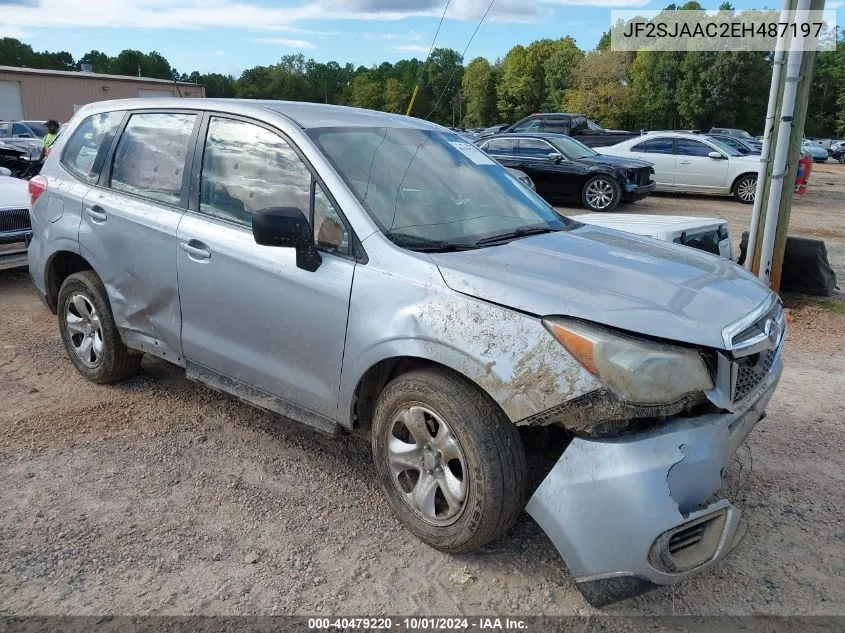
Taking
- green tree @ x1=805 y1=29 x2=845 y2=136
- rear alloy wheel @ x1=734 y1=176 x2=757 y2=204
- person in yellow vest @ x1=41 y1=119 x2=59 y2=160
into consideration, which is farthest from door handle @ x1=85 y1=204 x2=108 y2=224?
green tree @ x1=805 y1=29 x2=845 y2=136

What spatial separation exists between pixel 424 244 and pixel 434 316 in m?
0.45

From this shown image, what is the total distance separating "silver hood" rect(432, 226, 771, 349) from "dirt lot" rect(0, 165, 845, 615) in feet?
3.60

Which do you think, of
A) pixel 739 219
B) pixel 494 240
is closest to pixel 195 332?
pixel 494 240

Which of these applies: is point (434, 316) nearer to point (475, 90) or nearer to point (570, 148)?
point (570, 148)

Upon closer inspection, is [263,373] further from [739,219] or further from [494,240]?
[739,219]

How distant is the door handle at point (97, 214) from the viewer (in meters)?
4.22

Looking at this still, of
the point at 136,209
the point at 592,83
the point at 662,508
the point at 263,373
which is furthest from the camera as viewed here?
the point at 592,83

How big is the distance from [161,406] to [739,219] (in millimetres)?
12463

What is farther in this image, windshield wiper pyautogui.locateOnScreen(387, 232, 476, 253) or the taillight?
the taillight

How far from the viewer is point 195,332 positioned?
148 inches

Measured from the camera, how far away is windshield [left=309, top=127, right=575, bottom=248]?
322cm

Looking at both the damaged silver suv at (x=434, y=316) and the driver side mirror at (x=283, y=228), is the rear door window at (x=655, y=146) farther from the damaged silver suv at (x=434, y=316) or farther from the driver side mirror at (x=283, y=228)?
the driver side mirror at (x=283, y=228)

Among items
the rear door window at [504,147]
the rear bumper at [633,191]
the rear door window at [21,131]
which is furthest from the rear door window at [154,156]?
the rear door window at [21,131]

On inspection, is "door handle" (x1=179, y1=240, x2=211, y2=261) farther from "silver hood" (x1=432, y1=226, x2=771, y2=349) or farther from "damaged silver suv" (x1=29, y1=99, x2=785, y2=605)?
"silver hood" (x1=432, y1=226, x2=771, y2=349)
